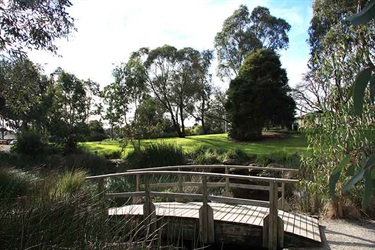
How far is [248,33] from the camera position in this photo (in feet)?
87.7

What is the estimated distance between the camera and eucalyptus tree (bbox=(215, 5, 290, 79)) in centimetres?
2670

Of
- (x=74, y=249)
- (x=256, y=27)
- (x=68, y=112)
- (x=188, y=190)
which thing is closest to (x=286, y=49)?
(x=256, y=27)

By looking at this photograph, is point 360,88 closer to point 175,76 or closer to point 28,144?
point 28,144

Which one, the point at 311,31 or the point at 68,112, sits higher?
the point at 311,31

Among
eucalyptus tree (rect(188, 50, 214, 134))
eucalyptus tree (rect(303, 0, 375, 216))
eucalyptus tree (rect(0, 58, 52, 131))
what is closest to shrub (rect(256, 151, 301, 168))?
eucalyptus tree (rect(303, 0, 375, 216))

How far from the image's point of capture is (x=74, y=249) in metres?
2.18

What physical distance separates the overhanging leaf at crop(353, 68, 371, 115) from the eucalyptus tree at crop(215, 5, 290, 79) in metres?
26.6

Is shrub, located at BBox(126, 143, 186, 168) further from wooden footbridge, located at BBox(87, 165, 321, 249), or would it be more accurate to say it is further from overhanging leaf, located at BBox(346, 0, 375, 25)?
overhanging leaf, located at BBox(346, 0, 375, 25)

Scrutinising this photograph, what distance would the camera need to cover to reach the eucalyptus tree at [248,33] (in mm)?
26703

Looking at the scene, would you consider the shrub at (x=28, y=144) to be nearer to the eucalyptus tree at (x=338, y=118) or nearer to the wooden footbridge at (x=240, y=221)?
the wooden footbridge at (x=240, y=221)

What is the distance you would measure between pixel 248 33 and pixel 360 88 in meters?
27.3

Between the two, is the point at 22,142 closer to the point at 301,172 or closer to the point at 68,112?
the point at 68,112

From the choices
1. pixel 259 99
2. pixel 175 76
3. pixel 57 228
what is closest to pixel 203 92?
pixel 175 76

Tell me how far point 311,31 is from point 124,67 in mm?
14017
